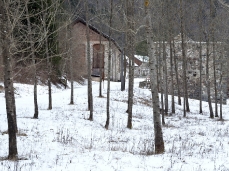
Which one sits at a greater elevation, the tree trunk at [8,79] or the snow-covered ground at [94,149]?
the tree trunk at [8,79]

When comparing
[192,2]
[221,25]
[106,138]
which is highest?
[192,2]

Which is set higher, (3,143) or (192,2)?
(192,2)

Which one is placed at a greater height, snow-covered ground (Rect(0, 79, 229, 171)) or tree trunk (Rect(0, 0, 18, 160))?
tree trunk (Rect(0, 0, 18, 160))

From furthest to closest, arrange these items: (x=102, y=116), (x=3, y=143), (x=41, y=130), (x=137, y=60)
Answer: (x=137, y=60)
(x=102, y=116)
(x=41, y=130)
(x=3, y=143)

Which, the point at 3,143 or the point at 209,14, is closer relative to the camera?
the point at 3,143

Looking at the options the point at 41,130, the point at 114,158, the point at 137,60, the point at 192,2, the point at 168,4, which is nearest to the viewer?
the point at 114,158

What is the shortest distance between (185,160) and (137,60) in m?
67.1

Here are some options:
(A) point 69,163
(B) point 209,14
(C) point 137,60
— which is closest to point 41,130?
(A) point 69,163

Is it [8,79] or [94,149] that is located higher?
[8,79]

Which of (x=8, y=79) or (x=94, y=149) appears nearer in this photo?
(x=8, y=79)

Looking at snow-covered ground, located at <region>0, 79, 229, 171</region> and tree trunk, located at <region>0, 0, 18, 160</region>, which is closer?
snow-covered ground, located at <region>0, 79, 229, 171</region>

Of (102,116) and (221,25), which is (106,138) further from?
(221,25)

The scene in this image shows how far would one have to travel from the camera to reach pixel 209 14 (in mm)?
19062

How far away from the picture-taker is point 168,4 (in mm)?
16969
